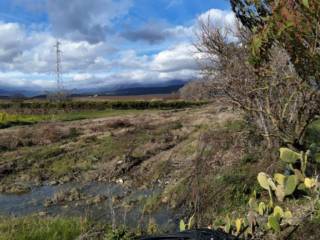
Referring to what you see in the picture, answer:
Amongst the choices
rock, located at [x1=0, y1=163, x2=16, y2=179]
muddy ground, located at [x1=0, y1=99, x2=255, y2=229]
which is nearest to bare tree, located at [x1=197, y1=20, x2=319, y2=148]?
muddy ground, located at [x1=0, y1=99, x2=255, y2=229]

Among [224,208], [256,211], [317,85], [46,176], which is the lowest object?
[46,176]

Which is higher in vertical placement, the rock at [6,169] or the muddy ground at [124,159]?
the muddy ground at [124,159]

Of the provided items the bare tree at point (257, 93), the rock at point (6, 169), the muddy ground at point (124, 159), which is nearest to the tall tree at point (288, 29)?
the muddy ground at point (124, 159)

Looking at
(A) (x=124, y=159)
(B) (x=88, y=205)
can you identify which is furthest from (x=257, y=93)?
(A) (x=124, y=159)

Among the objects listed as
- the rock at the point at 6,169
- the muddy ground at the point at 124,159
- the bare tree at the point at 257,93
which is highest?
the bare tree at the point at 257,93

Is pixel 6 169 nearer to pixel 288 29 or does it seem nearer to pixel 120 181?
pixel 120 181

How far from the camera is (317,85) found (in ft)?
21.7

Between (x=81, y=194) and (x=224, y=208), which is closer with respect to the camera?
(x=224, y=208)

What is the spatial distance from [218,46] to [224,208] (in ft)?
24.4

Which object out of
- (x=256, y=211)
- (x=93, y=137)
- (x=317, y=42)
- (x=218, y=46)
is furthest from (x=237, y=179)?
(x=93, y=137)

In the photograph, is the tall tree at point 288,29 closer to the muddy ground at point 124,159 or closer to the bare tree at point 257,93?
the muddy ground at point 124,159

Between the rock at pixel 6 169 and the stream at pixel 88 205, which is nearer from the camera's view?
the stream at pixel 88 205

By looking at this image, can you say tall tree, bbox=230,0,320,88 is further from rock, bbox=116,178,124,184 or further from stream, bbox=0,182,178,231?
rock, bbox=116,178,124,184

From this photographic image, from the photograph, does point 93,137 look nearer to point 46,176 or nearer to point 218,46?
point 46,176
